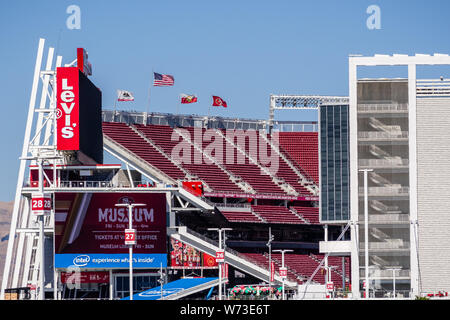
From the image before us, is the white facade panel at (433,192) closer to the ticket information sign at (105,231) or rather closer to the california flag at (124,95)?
the ticket information sign at (105,231)

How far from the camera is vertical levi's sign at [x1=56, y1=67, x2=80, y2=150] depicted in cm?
9656

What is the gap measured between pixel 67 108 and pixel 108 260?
55.5 ft

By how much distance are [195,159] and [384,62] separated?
4279 centimetres

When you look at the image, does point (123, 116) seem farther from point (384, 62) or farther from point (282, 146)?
point (384, 62)

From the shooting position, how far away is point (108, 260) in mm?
101625

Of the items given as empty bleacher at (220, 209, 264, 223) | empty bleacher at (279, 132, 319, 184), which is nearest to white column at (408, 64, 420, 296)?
empty bleacher at (220, 209, 264, 223)

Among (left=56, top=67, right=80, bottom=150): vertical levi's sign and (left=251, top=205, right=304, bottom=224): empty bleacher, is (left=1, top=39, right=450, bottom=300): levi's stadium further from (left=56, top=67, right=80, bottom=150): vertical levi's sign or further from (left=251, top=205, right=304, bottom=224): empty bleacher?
(left=251, top=205, right=304, bottom=224): empty bleacher

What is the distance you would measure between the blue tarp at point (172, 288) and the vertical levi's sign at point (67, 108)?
53.3 feet

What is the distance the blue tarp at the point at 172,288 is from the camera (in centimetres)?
9436

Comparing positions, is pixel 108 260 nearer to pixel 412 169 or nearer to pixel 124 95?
pixel 412 169

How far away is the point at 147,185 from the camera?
351 feet

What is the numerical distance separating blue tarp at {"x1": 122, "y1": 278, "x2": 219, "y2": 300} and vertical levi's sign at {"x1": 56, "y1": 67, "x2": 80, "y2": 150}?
16.3 m
